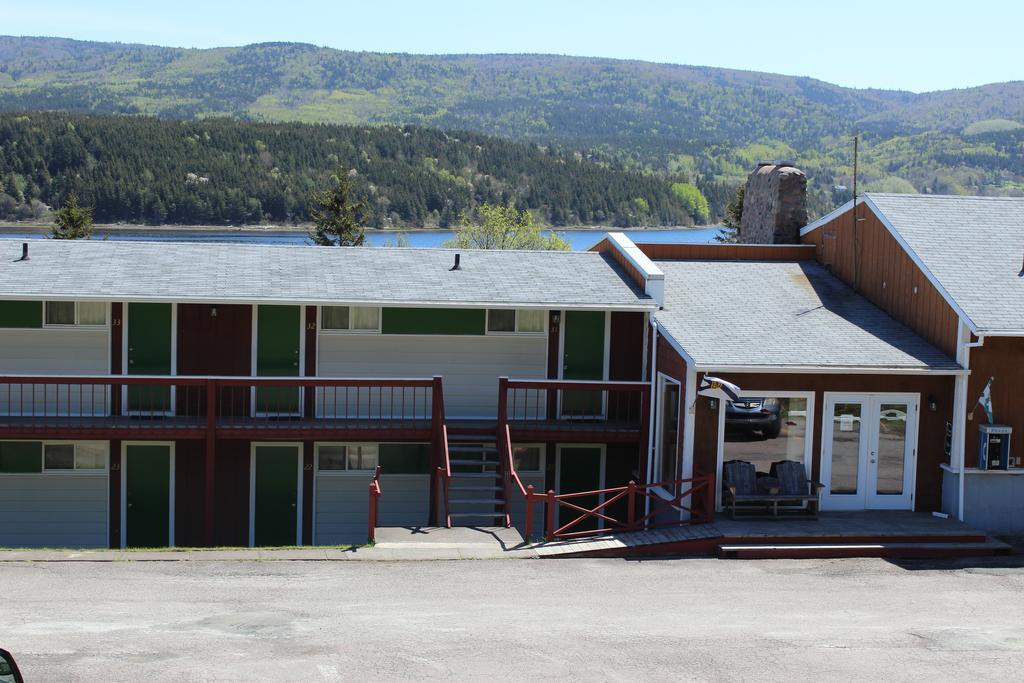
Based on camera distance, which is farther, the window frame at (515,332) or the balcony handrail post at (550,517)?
the window frame at (515,332)

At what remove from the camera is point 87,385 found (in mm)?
20547

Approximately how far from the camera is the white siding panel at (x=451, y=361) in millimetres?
21094

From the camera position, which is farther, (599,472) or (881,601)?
(599,472)

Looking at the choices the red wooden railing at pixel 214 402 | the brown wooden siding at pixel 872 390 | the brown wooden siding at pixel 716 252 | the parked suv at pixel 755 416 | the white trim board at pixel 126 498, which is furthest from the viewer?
the brown wooden siding at pixel 716 252

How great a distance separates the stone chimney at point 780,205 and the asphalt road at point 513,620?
10.3 m

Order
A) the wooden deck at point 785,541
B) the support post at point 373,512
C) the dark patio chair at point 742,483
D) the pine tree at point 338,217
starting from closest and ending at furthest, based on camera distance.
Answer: the wooden deck at point 785,541
the support post at point 373,512
the dark patio chair at point 742,483
the pine tree at point 338,217

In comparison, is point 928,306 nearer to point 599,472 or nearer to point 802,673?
point 599,472

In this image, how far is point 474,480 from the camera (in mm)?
21344

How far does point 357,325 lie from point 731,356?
6814mm

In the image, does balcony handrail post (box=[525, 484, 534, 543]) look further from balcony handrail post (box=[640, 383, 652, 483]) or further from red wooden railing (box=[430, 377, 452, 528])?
balcony handrail post (box=[640, 383, 652, 483])

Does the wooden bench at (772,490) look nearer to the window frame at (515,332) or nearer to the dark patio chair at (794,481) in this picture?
the dark patio chair at (794,481)

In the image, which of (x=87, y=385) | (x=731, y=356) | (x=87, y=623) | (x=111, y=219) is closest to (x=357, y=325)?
(x=87, y=385)

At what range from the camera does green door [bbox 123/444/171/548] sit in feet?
68.3

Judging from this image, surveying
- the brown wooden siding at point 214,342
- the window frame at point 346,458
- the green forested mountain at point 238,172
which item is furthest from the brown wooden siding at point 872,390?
the green forested mountain at point 238,172
